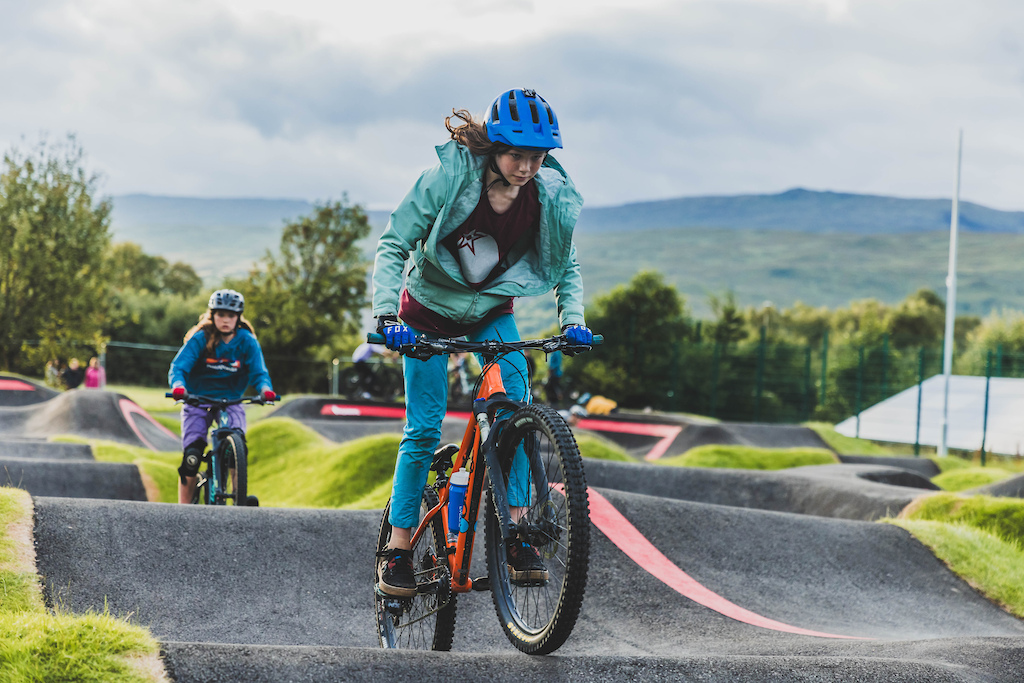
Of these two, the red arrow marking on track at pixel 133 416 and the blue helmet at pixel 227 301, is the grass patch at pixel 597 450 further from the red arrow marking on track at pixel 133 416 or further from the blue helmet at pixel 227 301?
the red arrow marking on track at pixel 133 416

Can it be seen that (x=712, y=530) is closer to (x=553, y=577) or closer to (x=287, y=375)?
(x=553, y=577)

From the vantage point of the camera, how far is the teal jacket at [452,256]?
3631 millimetres

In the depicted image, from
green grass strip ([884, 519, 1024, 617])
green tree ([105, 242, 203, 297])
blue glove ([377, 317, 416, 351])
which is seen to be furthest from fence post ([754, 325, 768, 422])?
green tree ([105, 242, 203, 297])

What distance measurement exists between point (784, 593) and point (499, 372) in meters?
4.61

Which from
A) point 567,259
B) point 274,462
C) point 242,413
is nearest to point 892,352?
point 274,462

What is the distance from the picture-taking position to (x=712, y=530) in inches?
312

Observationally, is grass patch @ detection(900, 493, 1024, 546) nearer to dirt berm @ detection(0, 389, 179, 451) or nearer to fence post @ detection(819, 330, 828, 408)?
dirt berm @ detection(0, 389, 179, 451)

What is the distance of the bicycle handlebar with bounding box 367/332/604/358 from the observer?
3.46 m

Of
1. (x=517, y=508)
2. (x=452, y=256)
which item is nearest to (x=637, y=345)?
(x=452, y=256)

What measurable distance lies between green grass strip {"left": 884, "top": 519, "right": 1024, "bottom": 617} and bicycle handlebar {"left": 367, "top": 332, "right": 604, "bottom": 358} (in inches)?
242

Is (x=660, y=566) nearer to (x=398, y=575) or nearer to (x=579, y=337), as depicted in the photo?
(x=398, y=575)

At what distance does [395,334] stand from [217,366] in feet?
15.8

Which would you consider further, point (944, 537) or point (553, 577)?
point (944, 537)

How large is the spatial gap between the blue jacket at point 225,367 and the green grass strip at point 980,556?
258 inches
